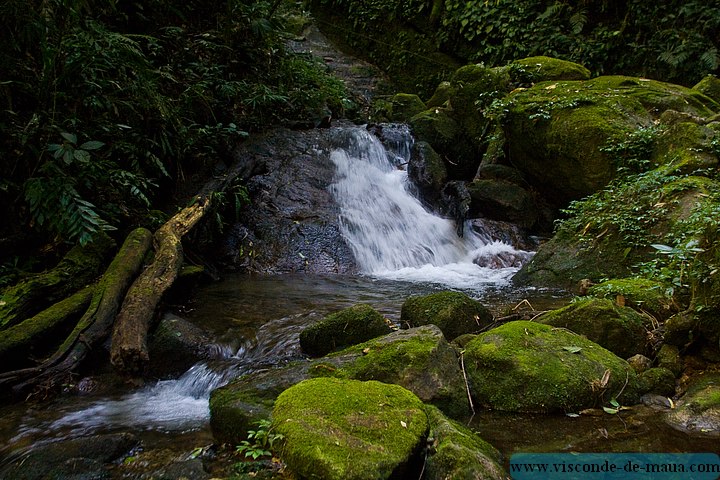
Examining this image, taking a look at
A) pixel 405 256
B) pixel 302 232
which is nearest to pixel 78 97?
pixel 302 232

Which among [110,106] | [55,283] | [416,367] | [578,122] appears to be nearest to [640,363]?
[416,367]

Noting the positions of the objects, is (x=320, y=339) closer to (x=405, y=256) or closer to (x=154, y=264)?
(x=154, y=264)

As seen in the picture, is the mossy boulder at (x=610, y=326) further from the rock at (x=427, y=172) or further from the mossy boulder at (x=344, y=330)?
the rock at (x=427, y=172)

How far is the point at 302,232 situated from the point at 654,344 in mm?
5759

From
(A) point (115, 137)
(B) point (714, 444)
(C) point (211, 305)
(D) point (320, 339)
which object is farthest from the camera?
(A) point (115, 137)

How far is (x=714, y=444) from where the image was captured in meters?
2.56

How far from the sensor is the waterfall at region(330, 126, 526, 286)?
7746 mm

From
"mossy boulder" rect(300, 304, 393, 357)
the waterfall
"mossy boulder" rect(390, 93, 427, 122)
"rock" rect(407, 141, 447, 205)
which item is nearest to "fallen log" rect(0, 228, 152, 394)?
"mossy boulder" rect(300, 304, 393, 357)

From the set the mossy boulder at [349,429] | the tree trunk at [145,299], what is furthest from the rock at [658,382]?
the tree trunk at [145,299]

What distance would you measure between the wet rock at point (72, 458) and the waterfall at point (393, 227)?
194 inches

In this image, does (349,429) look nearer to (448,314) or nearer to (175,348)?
(448,314)

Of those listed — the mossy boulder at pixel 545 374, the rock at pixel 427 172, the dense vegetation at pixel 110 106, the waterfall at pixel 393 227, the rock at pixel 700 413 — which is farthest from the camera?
the rock at pixel 427 172

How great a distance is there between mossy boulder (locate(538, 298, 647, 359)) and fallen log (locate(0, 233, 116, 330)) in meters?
4.68

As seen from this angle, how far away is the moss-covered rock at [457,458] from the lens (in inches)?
83.8
